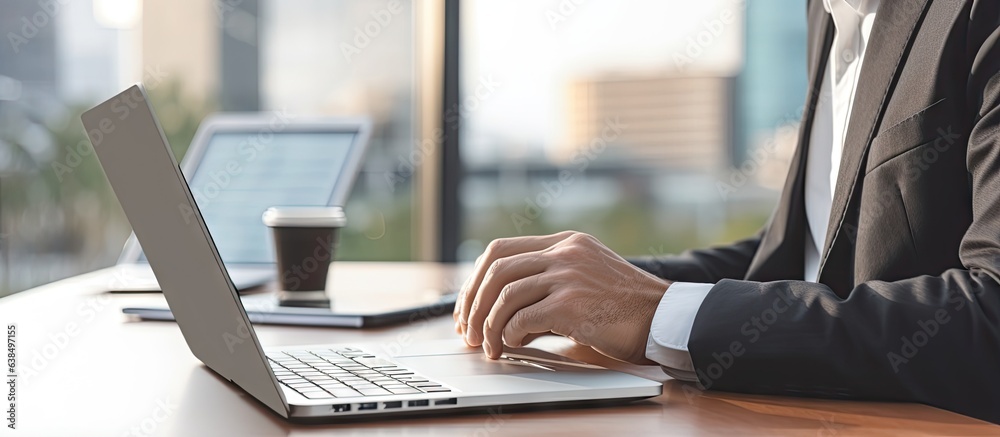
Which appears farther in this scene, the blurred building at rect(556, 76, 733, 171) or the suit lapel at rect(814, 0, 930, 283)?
the blurred building at rect(556, 76, 733, 171)

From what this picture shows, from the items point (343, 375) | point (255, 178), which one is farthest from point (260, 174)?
point (343, 375)

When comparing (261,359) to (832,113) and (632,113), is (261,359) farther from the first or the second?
(632,113)

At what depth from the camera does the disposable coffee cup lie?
1.22m

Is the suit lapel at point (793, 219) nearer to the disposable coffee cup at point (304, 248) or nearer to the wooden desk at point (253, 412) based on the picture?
the wooden desk at point (253, 412)

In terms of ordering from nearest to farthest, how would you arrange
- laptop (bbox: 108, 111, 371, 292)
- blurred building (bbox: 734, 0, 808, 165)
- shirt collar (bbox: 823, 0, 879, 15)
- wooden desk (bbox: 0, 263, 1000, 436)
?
wooden desk (bbox: 0, 263, 1000, 436)
shirt collar (bbox: 823, 0, 879, 15)
laptop (bbox: 108, 111, 371, 292)
blurred building (bbox: 734, 0, 808, 165)

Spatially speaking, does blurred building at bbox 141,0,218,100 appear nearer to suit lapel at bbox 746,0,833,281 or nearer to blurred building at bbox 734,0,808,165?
blurred building at bbox 734,0,808,165

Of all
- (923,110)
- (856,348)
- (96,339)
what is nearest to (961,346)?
(856,348)

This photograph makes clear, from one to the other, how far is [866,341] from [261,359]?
453 mm

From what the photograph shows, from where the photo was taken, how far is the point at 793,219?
4.36 ft

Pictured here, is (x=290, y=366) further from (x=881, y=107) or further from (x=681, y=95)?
(x=681, y=95)

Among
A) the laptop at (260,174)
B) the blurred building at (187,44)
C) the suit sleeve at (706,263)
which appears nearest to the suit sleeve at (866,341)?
the suit sleeve at (706,263)

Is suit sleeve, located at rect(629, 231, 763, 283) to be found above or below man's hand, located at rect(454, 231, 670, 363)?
below

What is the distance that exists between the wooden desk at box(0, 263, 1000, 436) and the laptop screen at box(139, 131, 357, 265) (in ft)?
2.34

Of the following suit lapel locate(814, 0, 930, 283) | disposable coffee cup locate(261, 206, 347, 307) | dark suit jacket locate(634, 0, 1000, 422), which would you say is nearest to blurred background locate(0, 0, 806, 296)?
dark suit jacket locate(634, 0, 1000, 422)
